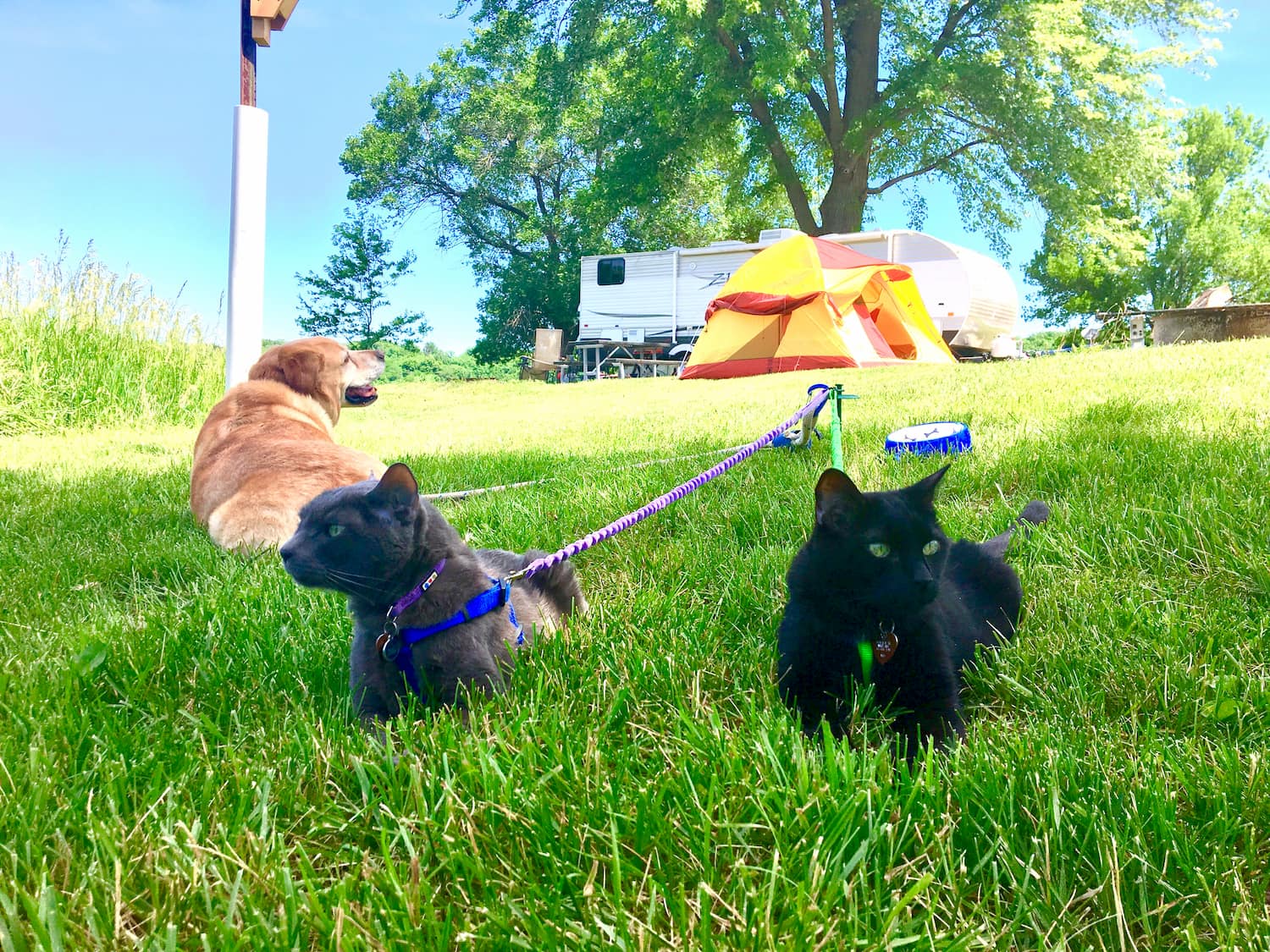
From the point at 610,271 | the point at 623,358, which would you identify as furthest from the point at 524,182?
the point at 623,358

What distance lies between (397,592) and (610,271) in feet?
95.1

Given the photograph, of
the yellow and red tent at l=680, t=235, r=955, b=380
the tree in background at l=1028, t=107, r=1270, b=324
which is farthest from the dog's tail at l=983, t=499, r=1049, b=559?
the tree in background at l=1028, t=107, r=1270, b=324

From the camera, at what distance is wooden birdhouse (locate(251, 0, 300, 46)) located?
26.8 ft

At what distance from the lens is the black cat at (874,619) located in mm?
1896

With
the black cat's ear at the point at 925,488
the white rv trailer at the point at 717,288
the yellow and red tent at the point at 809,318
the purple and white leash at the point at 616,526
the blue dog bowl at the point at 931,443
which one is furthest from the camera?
the white rv trailer at the point at 717,288

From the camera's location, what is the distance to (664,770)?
1.57 metres

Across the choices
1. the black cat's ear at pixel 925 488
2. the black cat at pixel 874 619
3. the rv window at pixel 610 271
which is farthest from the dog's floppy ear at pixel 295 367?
the rv window at pixel 610 271

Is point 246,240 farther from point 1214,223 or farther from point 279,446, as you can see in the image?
point 1214,223

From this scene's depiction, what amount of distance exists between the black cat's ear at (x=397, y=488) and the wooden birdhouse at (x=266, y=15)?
329 inches

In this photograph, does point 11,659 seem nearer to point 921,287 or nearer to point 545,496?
point 545,496

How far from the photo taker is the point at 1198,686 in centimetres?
189

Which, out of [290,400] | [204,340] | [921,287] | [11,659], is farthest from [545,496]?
[921,287]

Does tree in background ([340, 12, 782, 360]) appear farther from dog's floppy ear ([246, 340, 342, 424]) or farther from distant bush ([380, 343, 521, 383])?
dog's floppy ear ([246, 340, 342, 424])

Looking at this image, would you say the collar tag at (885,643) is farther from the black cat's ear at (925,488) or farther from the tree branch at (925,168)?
the tree branch at (925,168)
